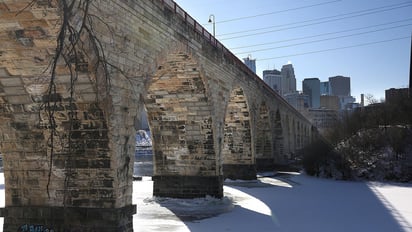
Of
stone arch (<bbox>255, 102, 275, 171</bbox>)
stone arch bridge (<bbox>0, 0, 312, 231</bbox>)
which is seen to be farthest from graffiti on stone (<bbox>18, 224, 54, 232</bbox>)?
stone arch (<bbox>255, 102, 275, 171</bbox>)

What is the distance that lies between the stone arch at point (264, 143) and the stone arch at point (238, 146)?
19.3 feet

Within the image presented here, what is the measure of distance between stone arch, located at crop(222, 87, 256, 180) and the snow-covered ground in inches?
178

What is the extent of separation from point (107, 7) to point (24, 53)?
1.94 metres

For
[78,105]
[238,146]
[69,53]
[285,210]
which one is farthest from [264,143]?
[69,53]

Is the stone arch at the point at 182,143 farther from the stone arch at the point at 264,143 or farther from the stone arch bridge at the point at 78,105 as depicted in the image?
the stone arch at the point at 264,143

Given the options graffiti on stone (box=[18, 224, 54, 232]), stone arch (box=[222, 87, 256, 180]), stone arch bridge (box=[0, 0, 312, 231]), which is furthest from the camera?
stone arch (box=[222, 87, 256, 180])

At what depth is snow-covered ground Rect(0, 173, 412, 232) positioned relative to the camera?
430 inches

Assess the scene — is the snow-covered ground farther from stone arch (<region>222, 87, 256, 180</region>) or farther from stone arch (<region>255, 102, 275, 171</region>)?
stone arch (<region>255, 102, 275, 171</region>)

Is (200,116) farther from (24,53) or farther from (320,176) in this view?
(320,176)

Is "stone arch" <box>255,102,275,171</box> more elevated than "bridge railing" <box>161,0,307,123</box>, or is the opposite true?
"bridge railing" <box>161,0,307,123</box>

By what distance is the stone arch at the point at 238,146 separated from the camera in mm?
23547

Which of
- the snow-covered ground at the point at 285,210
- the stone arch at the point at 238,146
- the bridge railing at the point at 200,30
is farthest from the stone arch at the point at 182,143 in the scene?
the stone arch at the point at 238,146

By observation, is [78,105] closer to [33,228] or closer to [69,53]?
[33,228]

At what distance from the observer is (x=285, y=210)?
13.4m
